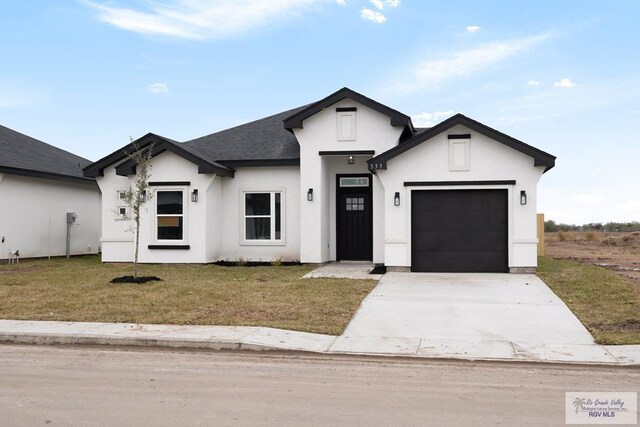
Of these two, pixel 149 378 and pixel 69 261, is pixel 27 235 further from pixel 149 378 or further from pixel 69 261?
pixel 149 378

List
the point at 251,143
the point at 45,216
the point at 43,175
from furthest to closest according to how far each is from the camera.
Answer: the point at 45,216 < the point at 43,175 < the point at 251,143

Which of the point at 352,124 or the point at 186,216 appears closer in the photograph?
the point at 352,124

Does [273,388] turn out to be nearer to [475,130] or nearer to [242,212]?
[475,130]

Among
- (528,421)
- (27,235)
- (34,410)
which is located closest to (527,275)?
(528,421)

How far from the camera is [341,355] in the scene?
8.53 meters

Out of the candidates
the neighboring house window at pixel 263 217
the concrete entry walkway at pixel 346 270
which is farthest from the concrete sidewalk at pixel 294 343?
the neighboring house window at pixel 263 217

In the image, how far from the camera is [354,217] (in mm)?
19969

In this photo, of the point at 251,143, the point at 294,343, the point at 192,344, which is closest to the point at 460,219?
the point at 251,143

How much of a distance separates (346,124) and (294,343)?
35.9 ft

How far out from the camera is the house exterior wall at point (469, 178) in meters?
16.5

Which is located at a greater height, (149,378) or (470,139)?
(470,139)

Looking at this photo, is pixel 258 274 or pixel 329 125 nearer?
pixel 258 274

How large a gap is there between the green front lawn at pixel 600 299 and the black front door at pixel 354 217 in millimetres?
5405

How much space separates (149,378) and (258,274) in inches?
384
